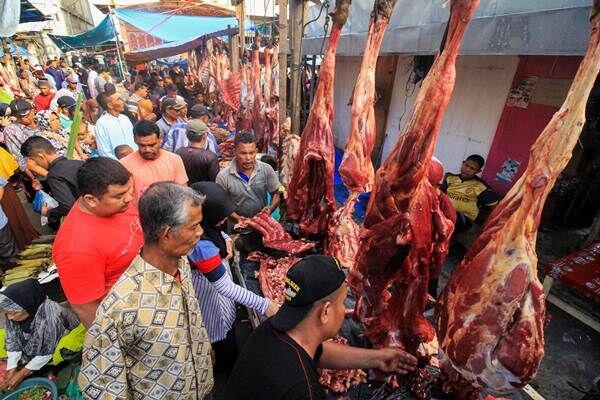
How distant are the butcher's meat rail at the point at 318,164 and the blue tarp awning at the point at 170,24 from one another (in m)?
10.5

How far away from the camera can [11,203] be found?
4.90m

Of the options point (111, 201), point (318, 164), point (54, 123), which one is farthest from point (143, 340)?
point (54, 123)

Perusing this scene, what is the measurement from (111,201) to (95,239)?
27 centimetres

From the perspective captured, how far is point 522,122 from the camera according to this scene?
473cm

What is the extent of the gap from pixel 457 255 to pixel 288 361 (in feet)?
14.5

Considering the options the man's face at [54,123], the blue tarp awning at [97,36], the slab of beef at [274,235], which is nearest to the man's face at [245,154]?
the slab of beef at [274,235]

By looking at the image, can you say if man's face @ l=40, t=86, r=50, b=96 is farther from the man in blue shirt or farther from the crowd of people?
the crowd of people

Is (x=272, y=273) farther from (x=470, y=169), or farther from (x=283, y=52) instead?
(x=470, y=169)

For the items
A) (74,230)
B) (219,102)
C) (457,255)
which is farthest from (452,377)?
(219,102)

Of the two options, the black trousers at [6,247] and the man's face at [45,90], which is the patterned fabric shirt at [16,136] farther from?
the man's face at [45,90]

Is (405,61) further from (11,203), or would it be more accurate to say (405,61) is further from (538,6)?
(11,203)

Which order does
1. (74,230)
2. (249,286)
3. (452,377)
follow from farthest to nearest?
(249,286), (74,230), (452,377)

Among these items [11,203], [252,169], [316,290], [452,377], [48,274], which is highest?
[316,290]

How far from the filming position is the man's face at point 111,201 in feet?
6.85
